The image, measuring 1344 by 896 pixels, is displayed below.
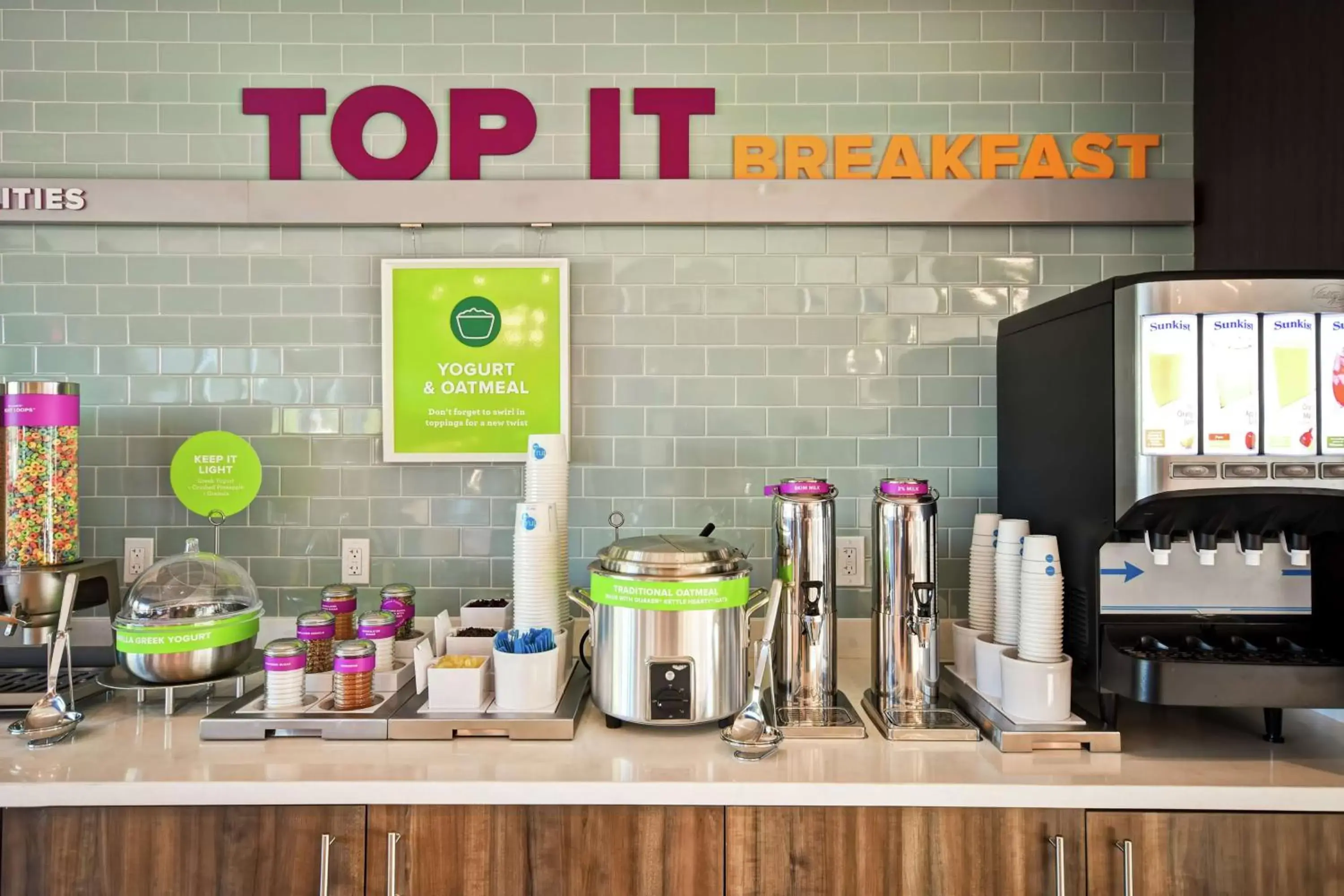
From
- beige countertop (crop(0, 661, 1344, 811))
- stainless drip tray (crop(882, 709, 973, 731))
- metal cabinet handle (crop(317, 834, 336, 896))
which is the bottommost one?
metal cabinet handle (crop(317, 834, 336, 896))

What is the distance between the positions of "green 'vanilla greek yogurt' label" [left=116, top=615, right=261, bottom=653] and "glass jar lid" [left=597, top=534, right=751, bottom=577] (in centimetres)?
85

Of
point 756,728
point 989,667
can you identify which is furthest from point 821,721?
point 989,667

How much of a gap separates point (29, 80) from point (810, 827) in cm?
264

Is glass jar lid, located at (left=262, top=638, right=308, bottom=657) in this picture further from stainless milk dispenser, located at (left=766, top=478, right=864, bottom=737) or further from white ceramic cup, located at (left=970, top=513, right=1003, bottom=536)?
white ceramic cup, located at (left=970, top=513, right=1003, bottom=536)

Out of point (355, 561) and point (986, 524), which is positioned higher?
point (986, 524)

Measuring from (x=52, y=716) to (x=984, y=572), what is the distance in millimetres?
1920

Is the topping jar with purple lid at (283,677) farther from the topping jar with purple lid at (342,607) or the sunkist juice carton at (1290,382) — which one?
the sunkist juice carton at (1290,382)

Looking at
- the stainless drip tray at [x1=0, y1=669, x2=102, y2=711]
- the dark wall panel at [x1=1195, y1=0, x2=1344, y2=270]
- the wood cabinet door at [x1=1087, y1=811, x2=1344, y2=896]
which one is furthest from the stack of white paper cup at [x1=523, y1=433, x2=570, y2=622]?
the dark wall panel at [x1=1195, y1=0, x2=1344, y2=270]

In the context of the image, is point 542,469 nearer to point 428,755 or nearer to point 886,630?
point 428,755

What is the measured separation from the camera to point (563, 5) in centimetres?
207

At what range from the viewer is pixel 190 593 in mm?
1716

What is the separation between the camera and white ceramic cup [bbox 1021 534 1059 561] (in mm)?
1464

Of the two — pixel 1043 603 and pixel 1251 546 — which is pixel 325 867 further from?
pixel 1251 546

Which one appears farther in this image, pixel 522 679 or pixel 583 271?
pixel 583 271
